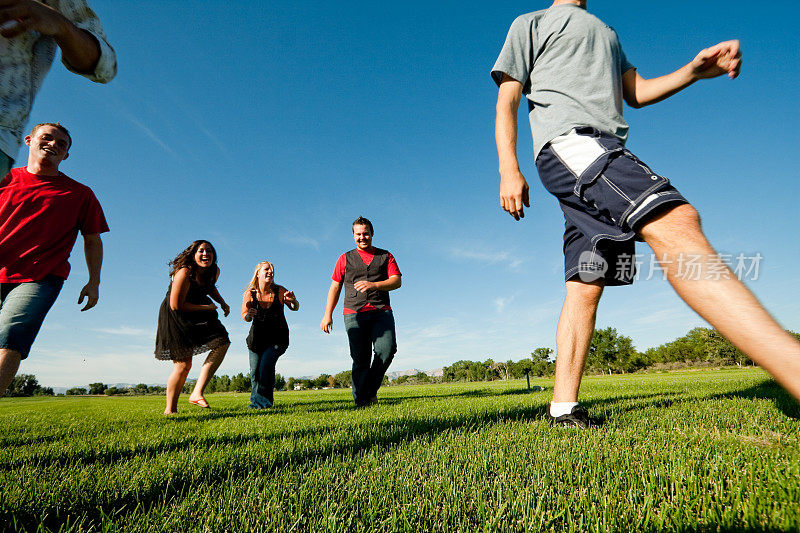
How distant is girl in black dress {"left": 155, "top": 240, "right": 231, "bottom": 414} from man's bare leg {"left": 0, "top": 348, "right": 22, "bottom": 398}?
274 cm

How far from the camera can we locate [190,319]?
5613mm

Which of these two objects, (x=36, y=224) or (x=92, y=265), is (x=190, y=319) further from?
(x=36, y=224)

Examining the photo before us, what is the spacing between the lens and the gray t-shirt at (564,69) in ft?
7.78

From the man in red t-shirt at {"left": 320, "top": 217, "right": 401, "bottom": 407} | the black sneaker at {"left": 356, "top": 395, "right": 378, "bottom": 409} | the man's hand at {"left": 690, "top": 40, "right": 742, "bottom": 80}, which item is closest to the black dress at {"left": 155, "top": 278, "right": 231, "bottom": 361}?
the man in red t-shirt at {"left": 320, "top": 217, "right": 401, "bottom": 407}

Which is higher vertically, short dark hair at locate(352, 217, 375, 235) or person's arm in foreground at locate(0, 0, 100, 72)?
short dark hair at locate(352, 217, 375, 235)

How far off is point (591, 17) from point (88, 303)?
15.0 feet

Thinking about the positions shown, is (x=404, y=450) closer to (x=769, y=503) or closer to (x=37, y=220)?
(x=769, y=503)

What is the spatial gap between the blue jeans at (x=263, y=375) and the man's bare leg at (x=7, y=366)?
4.18 m

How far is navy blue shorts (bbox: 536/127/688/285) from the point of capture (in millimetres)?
1866

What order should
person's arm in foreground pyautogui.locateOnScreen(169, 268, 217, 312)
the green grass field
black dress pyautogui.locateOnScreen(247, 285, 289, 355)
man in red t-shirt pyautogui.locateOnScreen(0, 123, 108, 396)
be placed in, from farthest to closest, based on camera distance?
black dress pyautogui.locateOnScreen(247, 285, 289, 355) < person's arm in foreground pyautogui.locateOnScreen(169, 268, 217, 312) < man in red t-shirt pyautogui.locateOnScreen(0, 123, 108, 396) < the green grass field

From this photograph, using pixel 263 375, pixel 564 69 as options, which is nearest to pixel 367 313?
pixel 263 375

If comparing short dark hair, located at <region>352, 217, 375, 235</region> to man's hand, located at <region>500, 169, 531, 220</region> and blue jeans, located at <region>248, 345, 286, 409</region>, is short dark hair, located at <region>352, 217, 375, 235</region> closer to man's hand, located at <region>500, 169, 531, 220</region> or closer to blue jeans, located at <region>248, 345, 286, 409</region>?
blue jeans, located at <region>248, 345, 286, 409</region>

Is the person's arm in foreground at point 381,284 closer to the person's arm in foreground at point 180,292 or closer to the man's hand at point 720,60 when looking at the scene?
the person's arm in foreground at point 180,292

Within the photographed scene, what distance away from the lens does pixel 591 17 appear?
2.69m
